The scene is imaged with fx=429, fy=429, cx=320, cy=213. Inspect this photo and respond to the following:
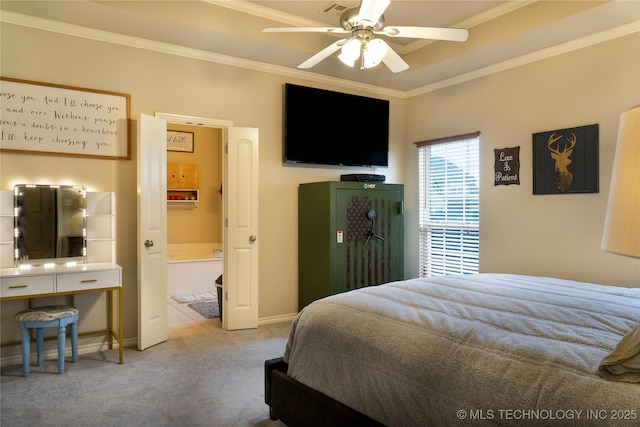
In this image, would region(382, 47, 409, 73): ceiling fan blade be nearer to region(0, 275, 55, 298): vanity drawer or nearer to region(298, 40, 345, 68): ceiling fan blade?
region(298, 40, 345, 68): ceiling fan blade

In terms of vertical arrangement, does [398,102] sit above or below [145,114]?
above

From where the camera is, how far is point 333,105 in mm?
4746

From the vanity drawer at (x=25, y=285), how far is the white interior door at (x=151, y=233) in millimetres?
702

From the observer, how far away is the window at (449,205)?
15.2ft

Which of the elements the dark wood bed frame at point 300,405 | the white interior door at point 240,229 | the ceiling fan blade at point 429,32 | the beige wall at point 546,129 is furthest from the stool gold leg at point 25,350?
the beige wall at point 546,129

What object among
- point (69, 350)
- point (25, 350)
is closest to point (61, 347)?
point (25, 350)

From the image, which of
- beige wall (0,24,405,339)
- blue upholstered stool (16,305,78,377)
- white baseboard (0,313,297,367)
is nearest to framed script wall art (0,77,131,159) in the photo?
beige wall (0,24,405,339)

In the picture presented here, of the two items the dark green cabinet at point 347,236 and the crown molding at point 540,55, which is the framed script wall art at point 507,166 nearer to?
the crown molding at point 540,55

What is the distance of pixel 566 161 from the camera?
3.77m

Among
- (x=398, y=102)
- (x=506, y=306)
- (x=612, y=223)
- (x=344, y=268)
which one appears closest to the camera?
(x=612, y=223)

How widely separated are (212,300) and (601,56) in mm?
4961

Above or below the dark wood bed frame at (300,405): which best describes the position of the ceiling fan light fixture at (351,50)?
above

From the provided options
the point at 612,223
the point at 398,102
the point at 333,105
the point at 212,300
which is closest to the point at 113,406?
the point at 612,223

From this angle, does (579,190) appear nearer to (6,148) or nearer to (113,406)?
(113,406)
